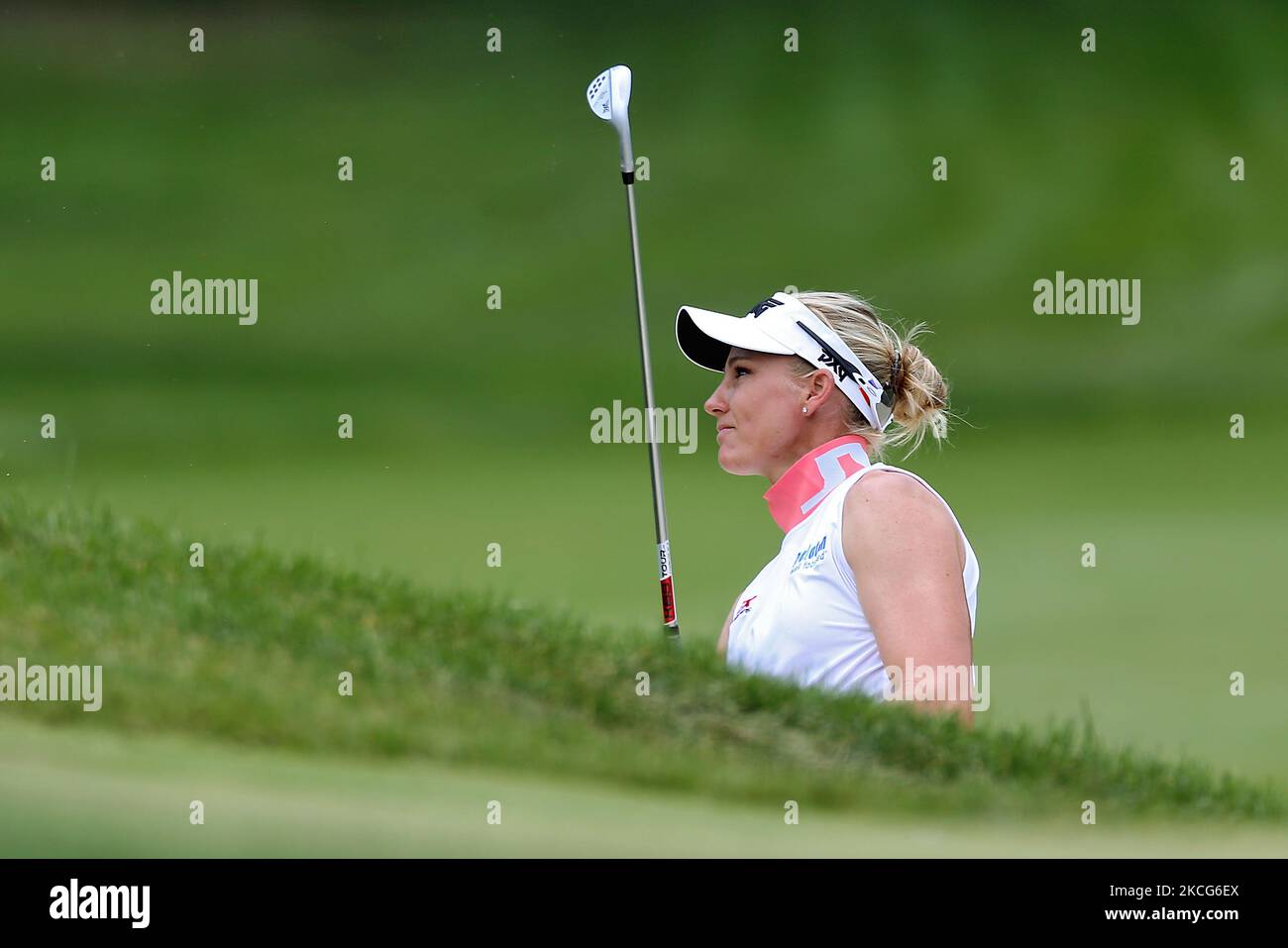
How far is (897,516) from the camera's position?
460 cm

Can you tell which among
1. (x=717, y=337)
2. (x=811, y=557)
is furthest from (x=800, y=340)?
(x=811, y=557)

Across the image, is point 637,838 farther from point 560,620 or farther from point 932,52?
point 932,52

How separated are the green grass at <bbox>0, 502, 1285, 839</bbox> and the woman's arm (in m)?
0.17

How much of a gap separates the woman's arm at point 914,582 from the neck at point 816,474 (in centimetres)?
51

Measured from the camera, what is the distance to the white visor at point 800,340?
5.22 metres

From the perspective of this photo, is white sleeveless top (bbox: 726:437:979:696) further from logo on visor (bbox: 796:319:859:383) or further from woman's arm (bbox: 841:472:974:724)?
logo on visor (bbox: 796:319:859:383)

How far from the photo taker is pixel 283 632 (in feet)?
16.0

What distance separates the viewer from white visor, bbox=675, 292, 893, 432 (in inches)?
206

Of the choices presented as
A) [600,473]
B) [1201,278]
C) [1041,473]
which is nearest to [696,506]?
[600,473]

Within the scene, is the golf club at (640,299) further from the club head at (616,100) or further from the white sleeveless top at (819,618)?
the white sleeveless top at (819,618)

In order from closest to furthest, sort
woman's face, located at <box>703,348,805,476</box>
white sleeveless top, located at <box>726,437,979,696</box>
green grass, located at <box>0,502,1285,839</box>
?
green grass, located at <box>0,502,1285,839</box> < white sleeveless top, located at <box>726,437,979,696</box> < woman's face, located at <box>703,348,805,476</box>

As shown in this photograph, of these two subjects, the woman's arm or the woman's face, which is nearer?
the woman's arm

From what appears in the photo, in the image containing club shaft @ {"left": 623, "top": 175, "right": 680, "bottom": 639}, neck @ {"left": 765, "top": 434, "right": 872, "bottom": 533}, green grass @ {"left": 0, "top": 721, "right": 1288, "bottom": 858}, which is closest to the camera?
green grass @ {"left": 0, "top": 721, "right": 1288, "bottom": 858}

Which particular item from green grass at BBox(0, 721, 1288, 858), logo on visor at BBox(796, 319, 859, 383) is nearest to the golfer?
logo on visor at BBox(796, 319, 859, 383)
